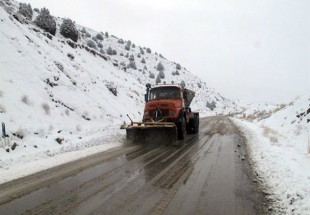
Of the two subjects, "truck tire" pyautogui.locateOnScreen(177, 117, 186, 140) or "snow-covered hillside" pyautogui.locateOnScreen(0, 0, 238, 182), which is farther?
"truck tire" pyautogui.locateOnScreen(177, 117, 186, 140)

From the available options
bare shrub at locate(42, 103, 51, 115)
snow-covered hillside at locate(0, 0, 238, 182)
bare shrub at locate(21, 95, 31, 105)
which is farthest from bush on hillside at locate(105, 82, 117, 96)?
bare shrub at locate(21, 95, 31, 105)

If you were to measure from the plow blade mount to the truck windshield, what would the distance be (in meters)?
2.28

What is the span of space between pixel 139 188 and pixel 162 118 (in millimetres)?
8879

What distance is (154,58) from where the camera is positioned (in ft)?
243

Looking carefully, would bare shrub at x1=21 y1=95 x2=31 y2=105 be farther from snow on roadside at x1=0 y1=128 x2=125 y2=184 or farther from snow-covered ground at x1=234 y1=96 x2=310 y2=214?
snow-covered ground at x1=234 y1=96 x2=310 y2=214

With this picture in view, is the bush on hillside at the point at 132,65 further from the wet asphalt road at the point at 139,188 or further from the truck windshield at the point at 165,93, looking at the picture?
the wet asphalt road at the point at 139,188

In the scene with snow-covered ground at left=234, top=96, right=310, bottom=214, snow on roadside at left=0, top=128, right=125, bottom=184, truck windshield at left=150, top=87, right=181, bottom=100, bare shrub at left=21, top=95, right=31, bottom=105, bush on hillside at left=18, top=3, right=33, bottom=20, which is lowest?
snow on roadside at left=0, top=128, right=125, bottom=184

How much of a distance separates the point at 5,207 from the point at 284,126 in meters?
18.3

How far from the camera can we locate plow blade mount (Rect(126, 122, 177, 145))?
14.2m

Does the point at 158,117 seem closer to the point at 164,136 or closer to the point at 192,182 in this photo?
the point at 164,136

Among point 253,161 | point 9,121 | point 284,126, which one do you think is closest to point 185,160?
point 253,161

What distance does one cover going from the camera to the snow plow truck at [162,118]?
14320 mm

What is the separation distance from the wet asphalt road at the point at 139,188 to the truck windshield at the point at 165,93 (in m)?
6.44

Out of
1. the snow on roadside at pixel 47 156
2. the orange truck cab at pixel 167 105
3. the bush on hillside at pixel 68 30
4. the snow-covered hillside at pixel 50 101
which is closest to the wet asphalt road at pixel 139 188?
the snow on roadside at pixel 47 156
